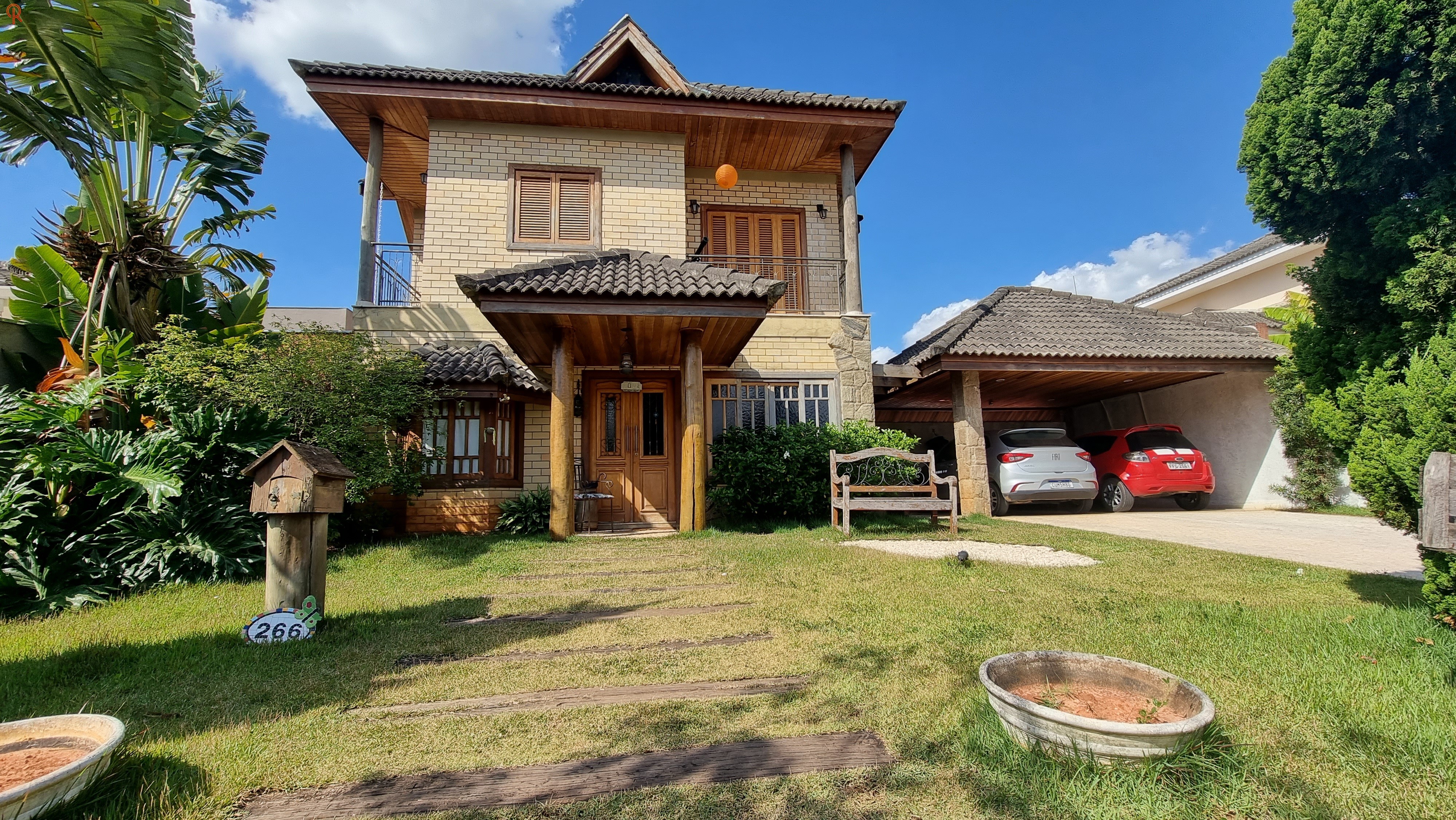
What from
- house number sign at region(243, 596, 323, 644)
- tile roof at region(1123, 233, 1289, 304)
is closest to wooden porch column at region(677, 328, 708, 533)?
house number sign at region(243, 596, 323, 644)

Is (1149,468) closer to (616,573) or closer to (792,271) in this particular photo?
(792,271)

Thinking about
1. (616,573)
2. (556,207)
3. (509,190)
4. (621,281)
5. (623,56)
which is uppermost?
(623,56)

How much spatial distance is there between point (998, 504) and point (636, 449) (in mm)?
6990

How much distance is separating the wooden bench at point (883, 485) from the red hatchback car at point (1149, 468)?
379 centimetres

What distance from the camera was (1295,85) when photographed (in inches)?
172

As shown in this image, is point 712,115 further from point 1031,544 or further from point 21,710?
point 21,710

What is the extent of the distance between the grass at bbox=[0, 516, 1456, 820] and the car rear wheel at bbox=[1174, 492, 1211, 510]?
24.6 ft

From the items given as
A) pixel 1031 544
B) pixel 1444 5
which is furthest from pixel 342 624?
pixel 1444 5

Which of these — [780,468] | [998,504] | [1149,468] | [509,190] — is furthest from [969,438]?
[509,190]

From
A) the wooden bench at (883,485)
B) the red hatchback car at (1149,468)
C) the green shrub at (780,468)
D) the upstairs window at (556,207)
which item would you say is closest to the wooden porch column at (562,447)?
the green shrub at (780,468)

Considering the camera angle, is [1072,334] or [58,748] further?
[1072,334]

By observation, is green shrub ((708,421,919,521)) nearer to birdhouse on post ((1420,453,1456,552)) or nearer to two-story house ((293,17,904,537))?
two-story house ((293,17,904,537))

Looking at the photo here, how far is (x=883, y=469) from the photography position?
28.9ft

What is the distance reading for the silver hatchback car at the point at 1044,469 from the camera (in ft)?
33.7
